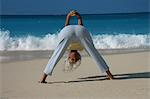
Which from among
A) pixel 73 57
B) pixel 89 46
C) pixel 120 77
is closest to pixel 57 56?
pixel 73 57

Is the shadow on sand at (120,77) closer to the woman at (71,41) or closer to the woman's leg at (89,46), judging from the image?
the woman's leg at (89,46)

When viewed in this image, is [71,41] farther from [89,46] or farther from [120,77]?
[120,77]

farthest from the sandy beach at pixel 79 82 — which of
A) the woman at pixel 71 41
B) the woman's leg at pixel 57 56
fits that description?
the woman at pixel 71 41

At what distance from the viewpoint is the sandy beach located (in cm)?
632

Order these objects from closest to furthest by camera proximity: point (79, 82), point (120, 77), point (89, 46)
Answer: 1. point (79, 82)
2. point (89, 46)
3. point (120, 77)

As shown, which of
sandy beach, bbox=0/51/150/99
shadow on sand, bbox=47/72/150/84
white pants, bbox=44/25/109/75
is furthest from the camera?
shadow on sand, bbox=47/72/150/84

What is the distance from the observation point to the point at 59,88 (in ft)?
22.3

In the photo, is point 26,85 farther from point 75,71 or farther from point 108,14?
point 108,14

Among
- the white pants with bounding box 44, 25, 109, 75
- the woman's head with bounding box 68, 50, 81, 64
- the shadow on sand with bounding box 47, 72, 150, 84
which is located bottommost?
the shadow on sand with bounding box 47, 72, 150, 84

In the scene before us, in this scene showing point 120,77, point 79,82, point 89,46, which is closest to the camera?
point 79,82

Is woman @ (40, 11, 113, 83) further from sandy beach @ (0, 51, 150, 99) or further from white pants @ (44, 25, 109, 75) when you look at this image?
sandy beach @ (0, 51, 150, 99)

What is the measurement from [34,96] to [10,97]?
0.30 metres

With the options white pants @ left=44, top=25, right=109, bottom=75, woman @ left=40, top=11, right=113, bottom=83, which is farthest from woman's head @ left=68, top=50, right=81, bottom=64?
white pants @ left=44, top=25, right=109, bottom=75

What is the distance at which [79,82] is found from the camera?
7.25 metres
